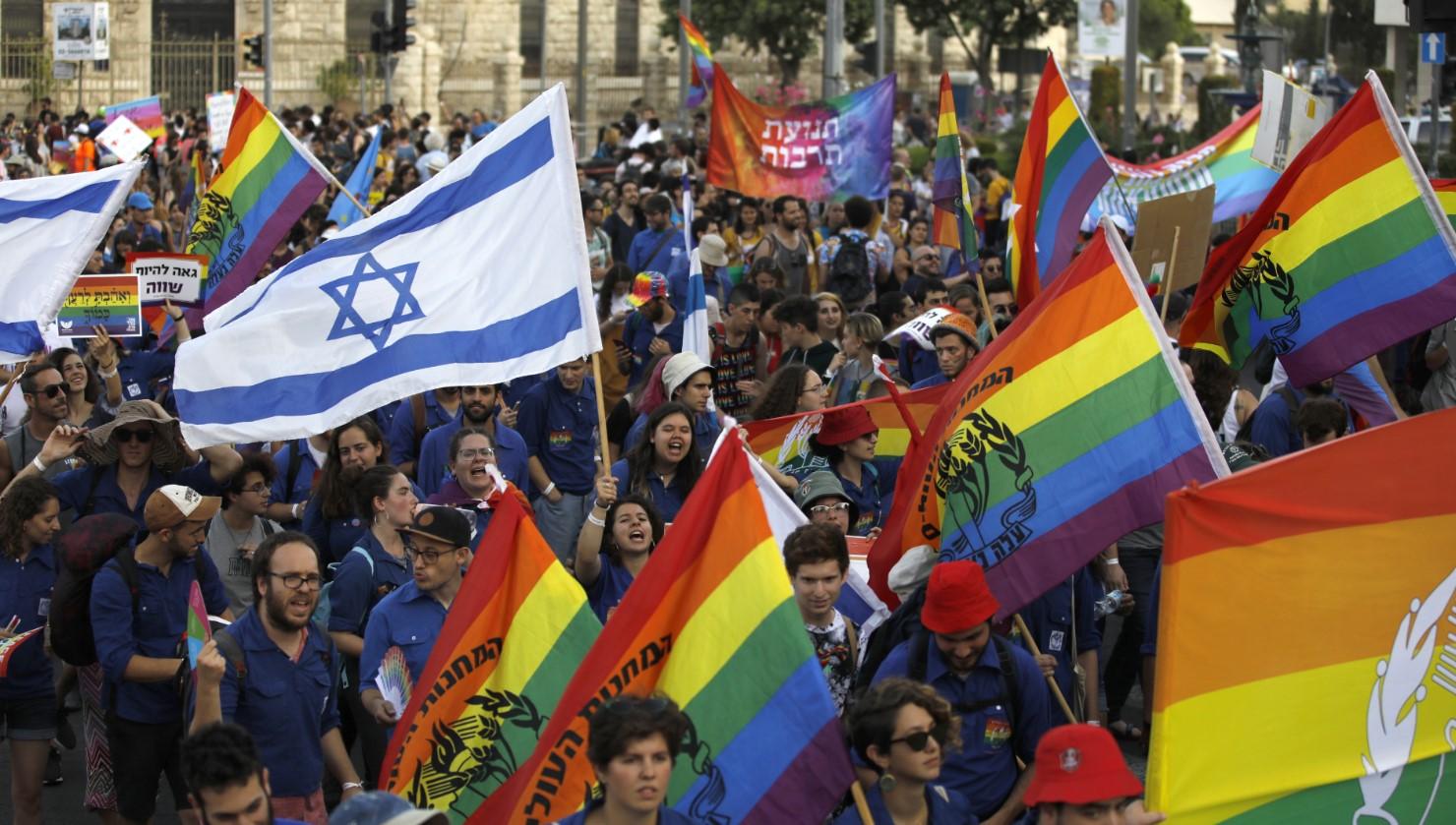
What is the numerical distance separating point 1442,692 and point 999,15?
4985cm

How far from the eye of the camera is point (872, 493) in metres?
8.58

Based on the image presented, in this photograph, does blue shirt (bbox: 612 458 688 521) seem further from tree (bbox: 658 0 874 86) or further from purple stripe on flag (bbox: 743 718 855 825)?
tree (bbox: 658 0 874 86)

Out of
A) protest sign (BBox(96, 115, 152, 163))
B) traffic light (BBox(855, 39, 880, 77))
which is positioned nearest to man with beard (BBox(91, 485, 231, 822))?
protest sign (BBox(96, 115, 152, 163))

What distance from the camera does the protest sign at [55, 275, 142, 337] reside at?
10523mm

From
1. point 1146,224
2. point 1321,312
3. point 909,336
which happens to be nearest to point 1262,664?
point 1321,312

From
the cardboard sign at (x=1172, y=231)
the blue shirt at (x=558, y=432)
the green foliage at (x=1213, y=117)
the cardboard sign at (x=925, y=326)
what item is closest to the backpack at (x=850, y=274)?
the cardboard sign at (x=925, y=326)

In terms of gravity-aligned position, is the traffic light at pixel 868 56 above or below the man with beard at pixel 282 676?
above

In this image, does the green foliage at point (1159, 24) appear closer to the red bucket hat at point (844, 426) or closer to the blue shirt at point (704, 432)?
the blue shirt at point (704, 432)

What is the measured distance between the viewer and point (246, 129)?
1048cm

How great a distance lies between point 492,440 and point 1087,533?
370 cm

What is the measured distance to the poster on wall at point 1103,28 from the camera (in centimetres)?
2806

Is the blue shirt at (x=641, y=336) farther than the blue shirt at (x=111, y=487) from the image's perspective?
Yes

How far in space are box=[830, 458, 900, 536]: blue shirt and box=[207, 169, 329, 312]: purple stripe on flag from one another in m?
3.11

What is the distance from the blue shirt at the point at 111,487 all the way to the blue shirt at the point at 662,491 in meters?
1.56
